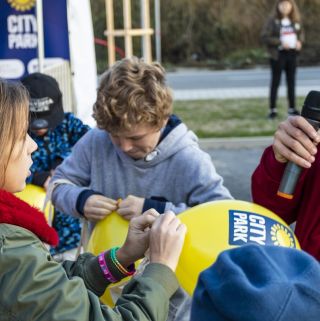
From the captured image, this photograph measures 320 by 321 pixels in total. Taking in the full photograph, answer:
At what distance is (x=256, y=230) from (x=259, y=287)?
0.87m

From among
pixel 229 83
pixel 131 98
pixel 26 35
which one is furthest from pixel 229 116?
pixel 131 98

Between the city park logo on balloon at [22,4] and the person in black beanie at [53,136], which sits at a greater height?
the city park logo on balloon at [22,4]

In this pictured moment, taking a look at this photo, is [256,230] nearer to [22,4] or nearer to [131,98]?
[131,98]

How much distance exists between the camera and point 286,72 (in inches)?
420

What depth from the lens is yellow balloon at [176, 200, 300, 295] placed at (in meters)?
1.95

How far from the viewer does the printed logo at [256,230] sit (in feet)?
6.44

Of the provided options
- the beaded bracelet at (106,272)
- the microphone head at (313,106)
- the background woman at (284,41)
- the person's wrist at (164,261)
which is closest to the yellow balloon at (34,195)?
the beaded bracelet at (106,272)

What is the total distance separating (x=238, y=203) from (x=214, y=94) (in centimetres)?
1260

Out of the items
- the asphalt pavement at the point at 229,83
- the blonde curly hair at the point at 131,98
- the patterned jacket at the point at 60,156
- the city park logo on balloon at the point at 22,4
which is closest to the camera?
the blonde curly hair at the point at 131,98

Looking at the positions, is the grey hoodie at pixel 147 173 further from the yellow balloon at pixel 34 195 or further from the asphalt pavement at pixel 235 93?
the asphalt pavement at pixel 235 93

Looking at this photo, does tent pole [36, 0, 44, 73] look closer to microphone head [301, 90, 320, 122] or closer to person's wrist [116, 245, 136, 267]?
person's wrist [116, 245, 136, 267]

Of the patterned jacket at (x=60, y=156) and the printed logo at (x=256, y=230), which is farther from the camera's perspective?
the patterned jacket at (x=60, y=156)

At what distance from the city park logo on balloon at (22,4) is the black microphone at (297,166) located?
3.99m

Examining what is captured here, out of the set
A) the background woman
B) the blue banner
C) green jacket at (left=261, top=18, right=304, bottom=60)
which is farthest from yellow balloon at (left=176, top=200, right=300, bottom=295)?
green jacket at (left=261, top=18, right=304, bottom=60)
